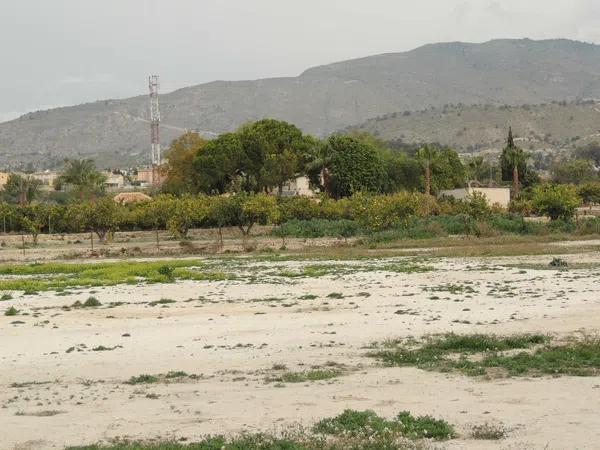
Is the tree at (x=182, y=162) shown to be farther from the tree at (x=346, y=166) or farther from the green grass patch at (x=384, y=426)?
the green grass patch at (x=384, y=426)

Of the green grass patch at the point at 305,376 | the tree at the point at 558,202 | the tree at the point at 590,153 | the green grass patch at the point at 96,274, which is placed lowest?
the green grass patch at the point at 305,376

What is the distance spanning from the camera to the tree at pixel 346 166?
8025cm

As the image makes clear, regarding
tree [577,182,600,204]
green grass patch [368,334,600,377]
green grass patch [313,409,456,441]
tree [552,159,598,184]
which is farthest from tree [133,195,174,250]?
tree [552,159,598,184]

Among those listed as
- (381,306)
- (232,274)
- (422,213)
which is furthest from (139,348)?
(422,213)

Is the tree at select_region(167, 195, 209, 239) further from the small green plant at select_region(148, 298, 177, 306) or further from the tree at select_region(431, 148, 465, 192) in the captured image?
the tree at select_region(431, 148, 465, 192)

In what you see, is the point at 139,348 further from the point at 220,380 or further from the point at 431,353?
the point at 431,353

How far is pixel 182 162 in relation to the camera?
296ft

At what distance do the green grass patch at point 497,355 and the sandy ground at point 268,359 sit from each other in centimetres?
57

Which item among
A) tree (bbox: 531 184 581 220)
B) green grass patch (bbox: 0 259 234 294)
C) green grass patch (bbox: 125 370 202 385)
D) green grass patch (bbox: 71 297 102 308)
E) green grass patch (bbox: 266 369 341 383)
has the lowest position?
green grass patch (bbox: 266 369 341 383)

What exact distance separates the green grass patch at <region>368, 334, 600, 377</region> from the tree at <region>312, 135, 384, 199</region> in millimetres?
63294

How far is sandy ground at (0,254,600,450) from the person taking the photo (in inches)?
427

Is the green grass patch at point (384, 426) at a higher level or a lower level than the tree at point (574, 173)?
lower

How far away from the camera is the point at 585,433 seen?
31.9 ft

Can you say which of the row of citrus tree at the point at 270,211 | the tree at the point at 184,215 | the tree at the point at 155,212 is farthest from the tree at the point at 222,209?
the tree at the point at 155,212
